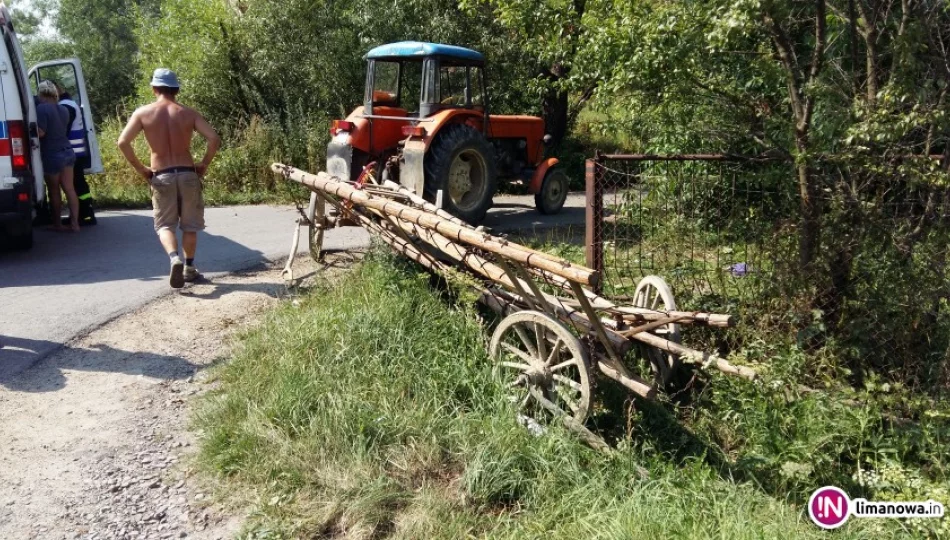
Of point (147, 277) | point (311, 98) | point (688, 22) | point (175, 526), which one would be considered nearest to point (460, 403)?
point (175, 526)

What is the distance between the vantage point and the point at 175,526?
3.69m

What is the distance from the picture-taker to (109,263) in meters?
7.95

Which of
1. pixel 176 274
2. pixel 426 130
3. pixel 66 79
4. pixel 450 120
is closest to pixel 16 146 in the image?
pixel 176 274

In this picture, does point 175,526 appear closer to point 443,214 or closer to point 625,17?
point 443,214

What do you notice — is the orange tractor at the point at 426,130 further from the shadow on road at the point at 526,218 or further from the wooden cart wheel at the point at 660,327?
the wooden cart wheel at the point at 660,327

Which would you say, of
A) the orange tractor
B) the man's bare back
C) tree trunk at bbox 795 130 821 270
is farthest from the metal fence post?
the orange tractor

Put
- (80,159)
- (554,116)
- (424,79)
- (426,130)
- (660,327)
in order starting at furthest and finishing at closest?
(554,116) < (80,159) < (424,79) < (426,130) < (660,327)

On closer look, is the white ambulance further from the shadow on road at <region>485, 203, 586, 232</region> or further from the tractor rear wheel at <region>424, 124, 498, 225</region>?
the shadow on road at <region>485, 203, 586, 232</region>

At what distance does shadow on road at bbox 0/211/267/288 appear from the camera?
738 centimetres

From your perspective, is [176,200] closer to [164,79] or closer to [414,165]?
[164,79]

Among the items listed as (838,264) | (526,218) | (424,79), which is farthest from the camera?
(526,218)

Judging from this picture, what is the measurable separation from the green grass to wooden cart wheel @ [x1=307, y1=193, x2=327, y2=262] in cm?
212

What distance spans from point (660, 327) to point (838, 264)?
4.37ft

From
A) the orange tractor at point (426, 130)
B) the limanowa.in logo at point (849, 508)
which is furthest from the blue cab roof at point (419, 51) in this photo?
the limanowa.in logo at point (849, 508)
